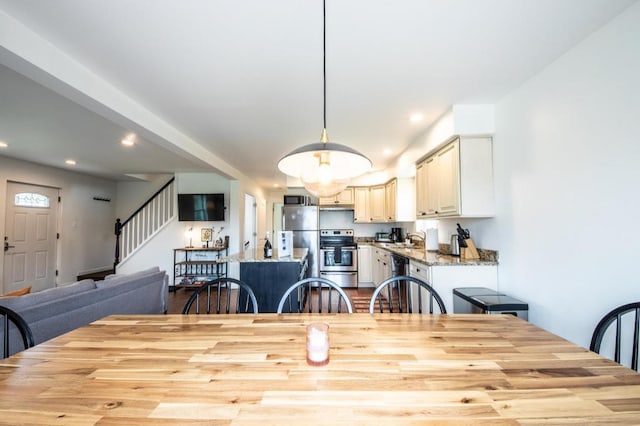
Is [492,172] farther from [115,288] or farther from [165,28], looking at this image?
[115,288]

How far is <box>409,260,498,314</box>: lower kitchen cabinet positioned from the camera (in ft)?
8.65

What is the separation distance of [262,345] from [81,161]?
5743 mm

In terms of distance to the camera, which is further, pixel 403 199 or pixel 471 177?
pixel 403 199

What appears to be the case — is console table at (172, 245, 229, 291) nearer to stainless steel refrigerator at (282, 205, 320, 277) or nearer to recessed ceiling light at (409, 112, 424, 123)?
stainless steel refrigerator at (282, 205, 320, 277)

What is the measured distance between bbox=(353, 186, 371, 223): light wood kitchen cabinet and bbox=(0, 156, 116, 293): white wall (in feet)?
19.6

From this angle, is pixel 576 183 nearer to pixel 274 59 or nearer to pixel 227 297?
pixel 274 59

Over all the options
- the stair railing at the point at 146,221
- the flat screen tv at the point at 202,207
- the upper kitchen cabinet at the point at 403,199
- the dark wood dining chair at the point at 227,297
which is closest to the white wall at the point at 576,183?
the dark wood dining chair at the point at 227,297

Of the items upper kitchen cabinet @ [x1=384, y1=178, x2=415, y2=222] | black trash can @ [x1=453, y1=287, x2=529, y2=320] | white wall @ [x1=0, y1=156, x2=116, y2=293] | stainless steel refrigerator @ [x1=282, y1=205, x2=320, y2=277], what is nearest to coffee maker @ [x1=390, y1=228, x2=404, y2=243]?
upper kitchen cabinet @ [x1=384, y1=178, x2=415, y2=222]

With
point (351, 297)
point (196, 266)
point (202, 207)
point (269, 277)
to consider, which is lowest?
point (351, 297)

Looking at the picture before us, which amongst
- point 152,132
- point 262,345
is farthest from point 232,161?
point 262,345

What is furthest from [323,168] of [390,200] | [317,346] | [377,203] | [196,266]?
[196,266]

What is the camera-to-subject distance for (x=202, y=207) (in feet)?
18.1

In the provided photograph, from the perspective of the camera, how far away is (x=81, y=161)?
488 cm

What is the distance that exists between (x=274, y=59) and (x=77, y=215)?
6.39 m
